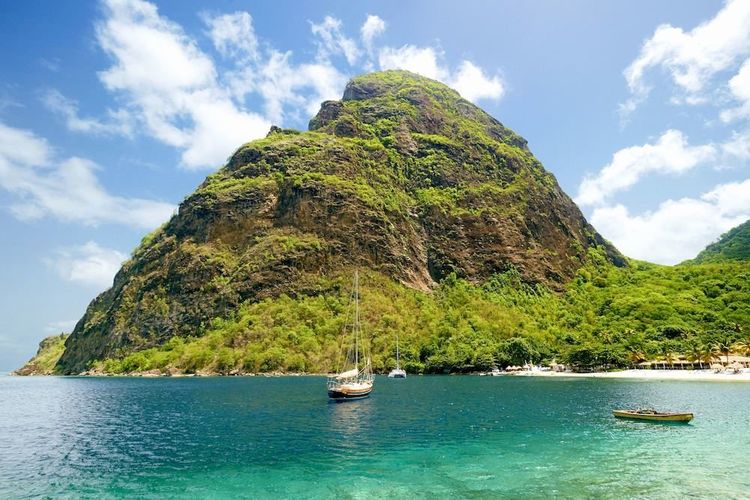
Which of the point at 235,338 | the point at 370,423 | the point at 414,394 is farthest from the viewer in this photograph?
the point at 235,338

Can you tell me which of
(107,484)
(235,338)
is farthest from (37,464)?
(235,338)

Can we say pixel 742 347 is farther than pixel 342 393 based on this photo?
Yes

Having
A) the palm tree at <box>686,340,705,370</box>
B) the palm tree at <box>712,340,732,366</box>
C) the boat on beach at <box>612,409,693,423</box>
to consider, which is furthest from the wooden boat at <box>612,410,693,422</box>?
the palm tree at <box>712,340,732,366</box>

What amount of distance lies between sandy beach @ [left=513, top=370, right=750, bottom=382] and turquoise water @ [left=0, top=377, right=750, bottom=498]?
41432 mm

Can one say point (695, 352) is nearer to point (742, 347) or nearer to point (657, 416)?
point (742, 347)

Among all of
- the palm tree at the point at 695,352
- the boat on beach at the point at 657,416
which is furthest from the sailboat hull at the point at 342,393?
the palm tree at the point at 695,352

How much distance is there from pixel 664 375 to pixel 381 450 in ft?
372

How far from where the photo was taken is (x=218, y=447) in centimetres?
4812

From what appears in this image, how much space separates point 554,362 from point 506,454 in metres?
138

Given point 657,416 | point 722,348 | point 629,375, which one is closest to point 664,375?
point 629,375

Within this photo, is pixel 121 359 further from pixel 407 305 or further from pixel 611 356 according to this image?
pixel 611 356

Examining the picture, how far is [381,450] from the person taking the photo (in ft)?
146

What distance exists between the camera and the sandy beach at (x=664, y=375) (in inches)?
4578

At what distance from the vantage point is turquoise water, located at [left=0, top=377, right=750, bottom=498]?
33.7 meters
